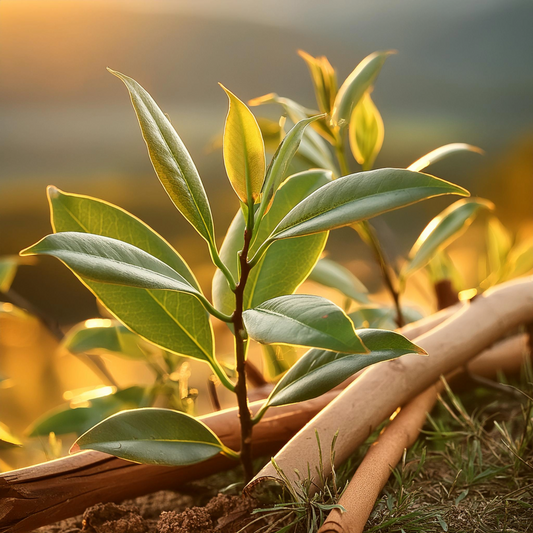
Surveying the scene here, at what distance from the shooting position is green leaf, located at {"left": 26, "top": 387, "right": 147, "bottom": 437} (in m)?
0.43

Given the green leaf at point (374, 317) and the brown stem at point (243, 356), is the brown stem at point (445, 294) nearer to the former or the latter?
the green leaf at point (374, 317)

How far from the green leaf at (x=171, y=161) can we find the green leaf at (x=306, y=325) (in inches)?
2.1

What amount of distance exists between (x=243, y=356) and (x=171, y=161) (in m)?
0.10

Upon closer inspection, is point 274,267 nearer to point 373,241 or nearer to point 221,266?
point 221,266

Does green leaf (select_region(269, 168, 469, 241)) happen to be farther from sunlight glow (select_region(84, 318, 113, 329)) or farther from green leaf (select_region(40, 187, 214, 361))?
sunlight glow (select_region(84, 318, 113, 329))

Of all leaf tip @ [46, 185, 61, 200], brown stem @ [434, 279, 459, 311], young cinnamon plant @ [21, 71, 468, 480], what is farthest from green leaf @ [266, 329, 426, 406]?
brown stem @ [434, 279, 459, 311]

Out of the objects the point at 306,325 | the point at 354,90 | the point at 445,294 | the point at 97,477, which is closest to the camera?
the point at 306,325

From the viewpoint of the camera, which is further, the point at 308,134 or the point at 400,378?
the point at 308,134

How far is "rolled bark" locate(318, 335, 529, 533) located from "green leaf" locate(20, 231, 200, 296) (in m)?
0.14

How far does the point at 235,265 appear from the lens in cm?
31

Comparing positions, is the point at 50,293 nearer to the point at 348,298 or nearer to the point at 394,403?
the point at 348,298

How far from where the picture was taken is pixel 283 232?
0.23 m

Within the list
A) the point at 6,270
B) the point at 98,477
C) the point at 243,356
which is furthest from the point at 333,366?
the point at 6,270

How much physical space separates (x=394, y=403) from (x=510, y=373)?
0.20m
